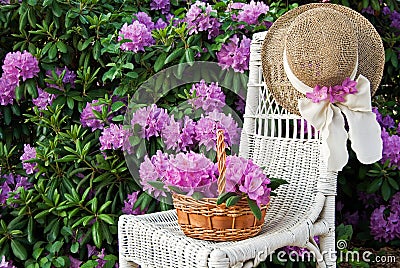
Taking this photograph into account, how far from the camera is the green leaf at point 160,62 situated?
237 cm

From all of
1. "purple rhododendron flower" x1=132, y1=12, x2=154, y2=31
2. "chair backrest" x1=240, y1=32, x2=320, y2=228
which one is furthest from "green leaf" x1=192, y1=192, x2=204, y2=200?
"purple rhododendron flower" x1=132, y1=12, x2=154, y2=31

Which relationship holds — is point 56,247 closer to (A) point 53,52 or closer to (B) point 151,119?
(B) point 151,119

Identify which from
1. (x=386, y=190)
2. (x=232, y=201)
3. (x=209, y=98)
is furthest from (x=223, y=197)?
(x=386, y=190)

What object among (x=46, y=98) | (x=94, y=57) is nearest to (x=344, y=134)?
(x=94, y=57)

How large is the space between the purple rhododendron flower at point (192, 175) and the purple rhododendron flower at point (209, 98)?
585 mm

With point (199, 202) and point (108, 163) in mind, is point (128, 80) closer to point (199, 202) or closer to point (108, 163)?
point (108, 163)

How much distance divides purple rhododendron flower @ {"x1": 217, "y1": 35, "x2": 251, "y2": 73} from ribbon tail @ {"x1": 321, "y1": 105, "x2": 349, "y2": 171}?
0.62 metres

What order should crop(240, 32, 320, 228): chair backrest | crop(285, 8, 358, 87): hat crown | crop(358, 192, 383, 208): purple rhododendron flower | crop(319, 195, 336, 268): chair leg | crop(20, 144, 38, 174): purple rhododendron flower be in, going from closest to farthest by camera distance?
crop(285, 8, 358, 87): hat crown → crop(319, 195, 336, 268): chair leg → crop(240, 32, 320, 228): chair backrest → crop(20, 144, 38, 174): purple rhododendron flower → crop(358, 192, 383, 208): purple rhododendron flower

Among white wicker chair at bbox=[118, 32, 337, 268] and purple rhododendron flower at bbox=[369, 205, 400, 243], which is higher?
white wicker chair at bbox=[118, 32, 337, 268]

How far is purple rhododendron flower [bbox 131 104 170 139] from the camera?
2260 mm

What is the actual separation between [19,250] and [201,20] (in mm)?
1119

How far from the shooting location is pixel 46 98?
260cm

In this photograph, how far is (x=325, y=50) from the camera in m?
1.78

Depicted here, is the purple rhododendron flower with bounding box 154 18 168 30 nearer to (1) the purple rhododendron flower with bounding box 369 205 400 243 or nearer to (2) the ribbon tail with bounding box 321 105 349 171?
(2) the ribbon tail with bounding box 321 105 349 171
